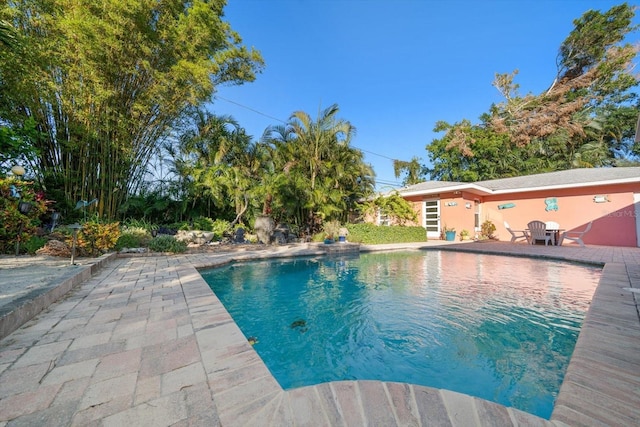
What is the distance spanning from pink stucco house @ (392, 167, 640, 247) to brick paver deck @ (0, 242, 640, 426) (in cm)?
1030

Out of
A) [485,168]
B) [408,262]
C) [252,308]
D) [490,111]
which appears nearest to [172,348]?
[252,308]

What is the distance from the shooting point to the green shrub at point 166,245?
7293 millimetres

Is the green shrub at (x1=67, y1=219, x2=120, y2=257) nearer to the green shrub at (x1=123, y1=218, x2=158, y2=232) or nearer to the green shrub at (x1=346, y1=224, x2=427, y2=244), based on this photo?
the green shrub at (x1=123, y1=218, x2=158, y2=232)

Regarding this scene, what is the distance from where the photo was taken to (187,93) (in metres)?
7.46

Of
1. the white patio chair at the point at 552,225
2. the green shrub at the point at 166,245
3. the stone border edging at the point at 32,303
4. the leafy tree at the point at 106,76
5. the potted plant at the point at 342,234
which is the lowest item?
the stone border edging at the point at 32,303

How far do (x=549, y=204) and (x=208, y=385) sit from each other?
14.3m

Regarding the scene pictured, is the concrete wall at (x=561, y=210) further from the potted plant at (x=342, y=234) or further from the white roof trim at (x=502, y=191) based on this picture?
the potted plant at (x=342, y=234)

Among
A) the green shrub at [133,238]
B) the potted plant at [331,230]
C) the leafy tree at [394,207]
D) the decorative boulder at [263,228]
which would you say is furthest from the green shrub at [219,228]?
the leafy tree at [394,207]

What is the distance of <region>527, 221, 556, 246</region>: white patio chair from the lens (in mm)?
9438

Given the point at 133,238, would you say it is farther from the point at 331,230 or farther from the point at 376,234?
the point at 376,234

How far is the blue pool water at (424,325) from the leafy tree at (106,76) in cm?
533

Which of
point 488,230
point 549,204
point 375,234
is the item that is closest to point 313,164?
point 375,234

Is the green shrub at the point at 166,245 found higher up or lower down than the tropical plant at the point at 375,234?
lower down

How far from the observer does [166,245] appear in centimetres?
737
